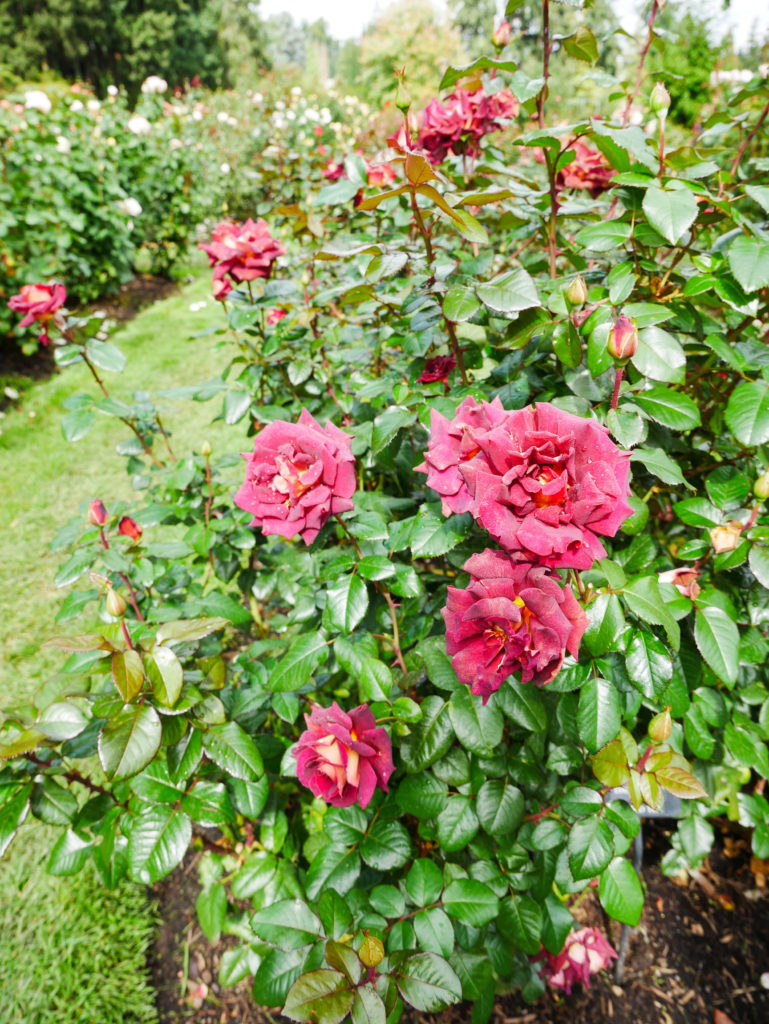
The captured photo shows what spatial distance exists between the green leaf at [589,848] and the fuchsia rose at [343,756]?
0.30 m

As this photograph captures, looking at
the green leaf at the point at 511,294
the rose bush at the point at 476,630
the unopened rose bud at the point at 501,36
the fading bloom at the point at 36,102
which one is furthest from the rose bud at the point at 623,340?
the fading bloom at the point at 36,102

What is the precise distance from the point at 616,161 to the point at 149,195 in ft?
17.6

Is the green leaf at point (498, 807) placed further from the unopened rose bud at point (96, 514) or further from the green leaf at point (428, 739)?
the unopened rose bud at point (96, 514)

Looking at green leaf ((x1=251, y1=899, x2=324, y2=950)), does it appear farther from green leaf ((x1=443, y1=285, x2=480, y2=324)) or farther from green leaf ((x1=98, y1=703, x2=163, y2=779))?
green leaf ((x1=443, y1=285, x2=480, y2=324))

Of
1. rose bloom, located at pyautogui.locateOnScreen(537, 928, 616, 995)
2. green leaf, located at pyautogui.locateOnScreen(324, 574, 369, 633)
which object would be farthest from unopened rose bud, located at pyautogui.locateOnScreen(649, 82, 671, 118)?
rose bloom, located at pyautogui.locateOnScreen(537, 928, 616, 995)

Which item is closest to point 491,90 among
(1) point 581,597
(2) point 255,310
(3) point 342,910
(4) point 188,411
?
(2) point 255,310

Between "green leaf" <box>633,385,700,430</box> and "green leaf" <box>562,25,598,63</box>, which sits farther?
"green leaf" <box>562,25,598,63</box>

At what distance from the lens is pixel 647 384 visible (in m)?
0.90

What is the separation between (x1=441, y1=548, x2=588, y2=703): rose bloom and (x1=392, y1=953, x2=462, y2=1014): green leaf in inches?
17.8

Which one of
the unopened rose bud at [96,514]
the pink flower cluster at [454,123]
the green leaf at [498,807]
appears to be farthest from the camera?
the pink flower cluster at [454,123]

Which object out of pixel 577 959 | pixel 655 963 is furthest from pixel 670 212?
pixel 655 963

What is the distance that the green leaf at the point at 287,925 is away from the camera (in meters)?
0.90

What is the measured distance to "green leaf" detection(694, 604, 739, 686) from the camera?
82cm

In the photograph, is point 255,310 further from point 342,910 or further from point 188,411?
point 188,411
